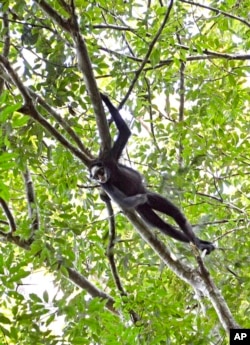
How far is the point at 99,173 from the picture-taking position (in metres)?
3.95

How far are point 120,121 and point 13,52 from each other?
1071mm

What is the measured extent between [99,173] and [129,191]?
1.71 feet

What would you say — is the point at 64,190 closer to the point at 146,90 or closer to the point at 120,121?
the point at 120,121

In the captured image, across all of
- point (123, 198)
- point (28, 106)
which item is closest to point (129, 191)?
point (123, 198)

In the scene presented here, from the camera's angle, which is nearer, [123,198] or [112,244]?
[123,198]

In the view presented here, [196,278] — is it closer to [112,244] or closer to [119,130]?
[112,244]

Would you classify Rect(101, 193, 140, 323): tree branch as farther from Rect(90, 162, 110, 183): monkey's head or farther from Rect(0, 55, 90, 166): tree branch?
Rect(0, 55, 90, 166): tree branch

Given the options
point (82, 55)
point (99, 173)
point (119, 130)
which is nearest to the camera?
point (82, 55)

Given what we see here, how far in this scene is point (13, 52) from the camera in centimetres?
430

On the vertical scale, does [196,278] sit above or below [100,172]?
below

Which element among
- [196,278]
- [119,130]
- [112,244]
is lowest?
[196,278]

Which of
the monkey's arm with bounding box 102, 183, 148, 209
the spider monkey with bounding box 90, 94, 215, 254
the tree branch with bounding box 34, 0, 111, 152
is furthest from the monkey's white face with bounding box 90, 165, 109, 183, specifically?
the tree branch with bounding box 34, 0, 111, 152

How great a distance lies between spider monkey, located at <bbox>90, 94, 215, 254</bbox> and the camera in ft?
13.2

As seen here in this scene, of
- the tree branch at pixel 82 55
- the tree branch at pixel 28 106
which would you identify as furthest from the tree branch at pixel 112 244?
the tree branch at pixel 82 55
